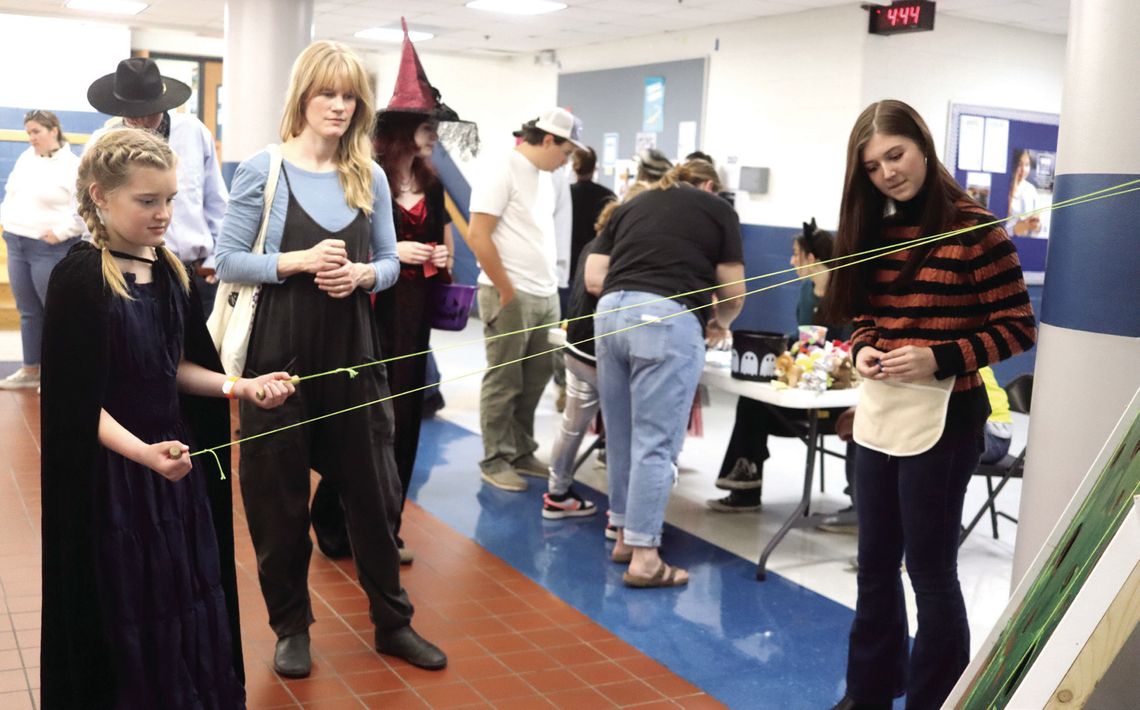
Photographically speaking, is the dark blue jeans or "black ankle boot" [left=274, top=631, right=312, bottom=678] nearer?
the dark blue jeans

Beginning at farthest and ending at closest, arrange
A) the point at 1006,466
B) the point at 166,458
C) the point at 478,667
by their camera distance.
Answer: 1. the point at 1006,466
2. the point at 478,667
3. the point at 166,458

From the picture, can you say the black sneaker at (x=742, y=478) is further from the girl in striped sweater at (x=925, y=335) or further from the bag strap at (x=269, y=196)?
the bag strap at (x=269, y=196)

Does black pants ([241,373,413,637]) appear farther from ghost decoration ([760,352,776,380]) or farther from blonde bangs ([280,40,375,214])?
ghost decoration ([760,352,776,380])

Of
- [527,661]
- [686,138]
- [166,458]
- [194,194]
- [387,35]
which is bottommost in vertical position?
[527,661]

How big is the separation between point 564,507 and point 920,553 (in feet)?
7.97

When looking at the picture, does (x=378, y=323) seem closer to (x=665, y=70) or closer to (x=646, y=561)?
(x=646, y=561)

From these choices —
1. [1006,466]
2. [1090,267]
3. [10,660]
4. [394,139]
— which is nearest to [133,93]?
[394,139]

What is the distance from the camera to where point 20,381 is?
709 centimetres

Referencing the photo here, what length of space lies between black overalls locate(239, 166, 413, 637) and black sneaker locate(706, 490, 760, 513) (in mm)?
2197

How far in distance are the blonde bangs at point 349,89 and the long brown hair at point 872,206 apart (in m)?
1.23

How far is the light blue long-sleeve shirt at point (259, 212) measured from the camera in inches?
116

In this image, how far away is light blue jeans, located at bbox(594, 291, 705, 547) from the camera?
3.90 metres

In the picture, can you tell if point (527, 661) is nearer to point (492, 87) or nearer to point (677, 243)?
point (677, 243)

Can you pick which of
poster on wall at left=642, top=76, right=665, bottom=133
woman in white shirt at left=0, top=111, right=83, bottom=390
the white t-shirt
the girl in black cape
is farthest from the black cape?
poster on wall at left=642, top=76, right=665, bottom=133
